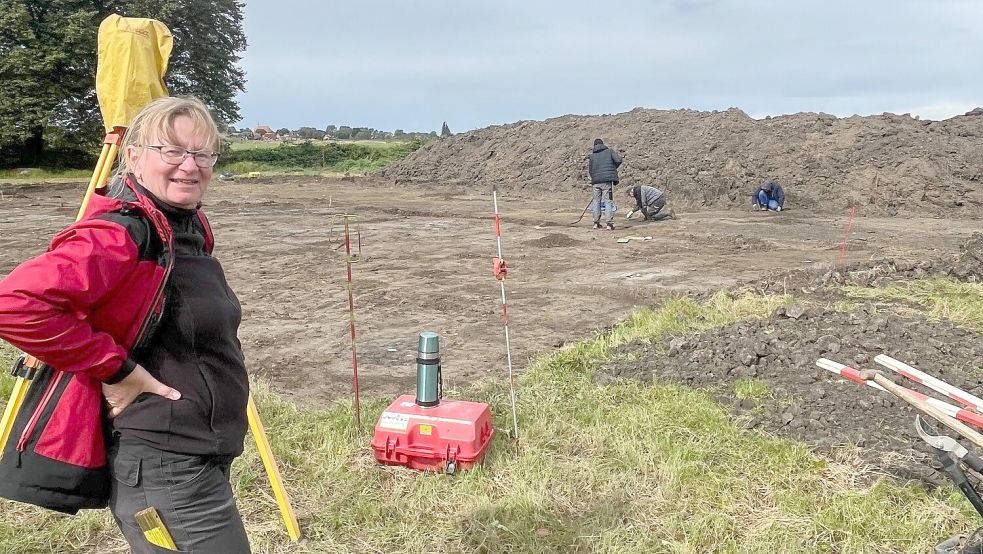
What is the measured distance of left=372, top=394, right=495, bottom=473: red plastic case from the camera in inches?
155

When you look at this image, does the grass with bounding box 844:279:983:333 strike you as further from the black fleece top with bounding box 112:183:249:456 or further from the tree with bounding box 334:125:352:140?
the tree with bounding box 334:125:352:140

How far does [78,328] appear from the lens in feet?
5.22

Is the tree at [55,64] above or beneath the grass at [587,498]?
above

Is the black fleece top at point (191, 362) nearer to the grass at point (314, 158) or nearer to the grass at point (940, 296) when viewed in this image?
the grass at point (940, 296)

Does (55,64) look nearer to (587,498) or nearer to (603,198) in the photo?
(603,198)

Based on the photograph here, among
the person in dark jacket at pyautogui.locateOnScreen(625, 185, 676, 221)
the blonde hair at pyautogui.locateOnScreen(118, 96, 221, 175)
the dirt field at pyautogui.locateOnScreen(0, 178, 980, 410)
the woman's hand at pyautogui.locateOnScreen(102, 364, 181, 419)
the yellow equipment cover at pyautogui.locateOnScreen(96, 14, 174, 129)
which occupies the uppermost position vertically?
the yellow equipment cover at pyautogui.locateOnScreen(96, 14, 174, 129)

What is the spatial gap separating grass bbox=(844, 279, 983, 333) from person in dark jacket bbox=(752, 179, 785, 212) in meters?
11.2

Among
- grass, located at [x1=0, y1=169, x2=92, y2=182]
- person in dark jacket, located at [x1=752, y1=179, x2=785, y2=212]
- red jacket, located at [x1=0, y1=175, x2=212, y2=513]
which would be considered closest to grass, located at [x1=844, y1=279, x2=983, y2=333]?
red jacket, located at [x1=0, y1=175, x2=212, y2=513]

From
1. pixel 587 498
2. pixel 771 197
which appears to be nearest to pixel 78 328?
pixel 587 498

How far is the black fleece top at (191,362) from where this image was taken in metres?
1.79

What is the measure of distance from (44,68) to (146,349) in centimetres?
3474

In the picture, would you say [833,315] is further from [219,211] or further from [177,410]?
[219,211]

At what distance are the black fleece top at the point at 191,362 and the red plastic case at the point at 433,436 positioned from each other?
2102mm

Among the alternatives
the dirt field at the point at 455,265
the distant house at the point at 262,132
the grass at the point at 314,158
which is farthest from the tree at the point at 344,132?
the dirt field at the point at 455,265
